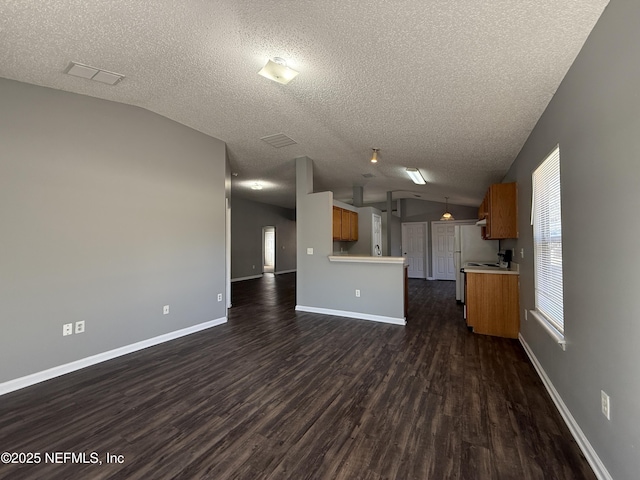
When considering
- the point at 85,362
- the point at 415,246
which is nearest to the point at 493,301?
the point at 85,362

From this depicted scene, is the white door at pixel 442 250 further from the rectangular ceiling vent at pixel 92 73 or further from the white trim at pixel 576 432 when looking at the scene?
the rectangular ceiling vent at pixel 92 73

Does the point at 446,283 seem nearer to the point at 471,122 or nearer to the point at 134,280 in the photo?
the point at 471,122

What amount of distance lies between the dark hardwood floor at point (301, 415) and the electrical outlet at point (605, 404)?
0.37m

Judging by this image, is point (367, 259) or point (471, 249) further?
point (471, 249)

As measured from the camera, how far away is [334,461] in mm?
1576

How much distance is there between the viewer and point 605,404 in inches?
56.8

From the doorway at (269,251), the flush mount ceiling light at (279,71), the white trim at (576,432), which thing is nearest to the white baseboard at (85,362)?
the flush mount ceiling light at (279,71)

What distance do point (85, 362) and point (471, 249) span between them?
6.47 meters

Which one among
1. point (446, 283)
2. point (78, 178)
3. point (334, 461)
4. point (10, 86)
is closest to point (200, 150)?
point (78, 178)

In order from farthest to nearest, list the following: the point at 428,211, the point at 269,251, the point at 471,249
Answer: the point at 269,251 → the point at 428,211 → the point at 471,249

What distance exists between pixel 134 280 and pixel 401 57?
3.60m

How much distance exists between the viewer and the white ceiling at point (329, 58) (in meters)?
1.70

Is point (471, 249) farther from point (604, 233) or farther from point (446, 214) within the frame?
point (604, 233)

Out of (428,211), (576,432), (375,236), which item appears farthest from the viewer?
(428,211)
